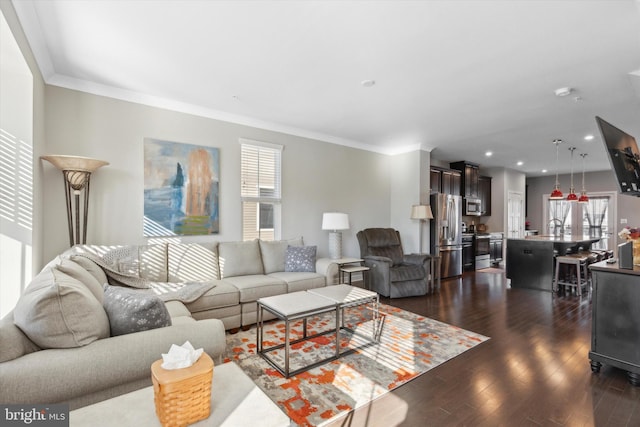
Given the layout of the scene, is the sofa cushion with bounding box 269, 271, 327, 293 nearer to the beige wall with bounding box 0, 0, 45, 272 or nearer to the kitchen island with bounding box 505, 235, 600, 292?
the beige wall with bounding box 0, 0, 45, 272

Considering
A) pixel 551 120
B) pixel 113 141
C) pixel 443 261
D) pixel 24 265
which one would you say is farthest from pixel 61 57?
pixel 443 261

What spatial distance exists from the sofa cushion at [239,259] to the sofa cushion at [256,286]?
134 mm

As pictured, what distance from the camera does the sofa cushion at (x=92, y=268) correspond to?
2365 millimetres

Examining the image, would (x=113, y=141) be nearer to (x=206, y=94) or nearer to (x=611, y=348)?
(x=206, y=94)

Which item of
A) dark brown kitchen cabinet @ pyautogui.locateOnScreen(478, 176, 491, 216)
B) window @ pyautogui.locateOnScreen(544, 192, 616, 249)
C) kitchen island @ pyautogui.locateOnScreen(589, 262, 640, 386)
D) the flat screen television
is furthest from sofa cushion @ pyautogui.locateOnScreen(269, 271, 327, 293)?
window @ pyautogui.locateOnScreen(544, 192, 616, 249)

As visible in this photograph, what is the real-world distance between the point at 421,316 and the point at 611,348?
1785 mm

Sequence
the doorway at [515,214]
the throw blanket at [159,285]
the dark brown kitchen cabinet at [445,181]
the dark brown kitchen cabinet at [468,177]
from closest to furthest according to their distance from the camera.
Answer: the throw blanket at [159,285] → the dark brown kitchen cabinet at [445,181] → the dark brown kitchen cabinet at [468,177] → the doorway at [515,214]

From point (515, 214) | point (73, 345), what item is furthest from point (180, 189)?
point (515, 214)

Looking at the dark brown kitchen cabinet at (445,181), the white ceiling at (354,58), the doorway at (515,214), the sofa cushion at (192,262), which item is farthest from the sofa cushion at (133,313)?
the doorway at (515,214)

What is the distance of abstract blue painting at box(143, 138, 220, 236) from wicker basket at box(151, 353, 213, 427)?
300cm

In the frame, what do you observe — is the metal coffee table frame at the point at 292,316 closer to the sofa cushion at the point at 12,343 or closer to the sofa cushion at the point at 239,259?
the sofa cushion at the point at 239,259

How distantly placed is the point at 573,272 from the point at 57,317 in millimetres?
7180

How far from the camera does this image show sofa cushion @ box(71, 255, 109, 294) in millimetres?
2365

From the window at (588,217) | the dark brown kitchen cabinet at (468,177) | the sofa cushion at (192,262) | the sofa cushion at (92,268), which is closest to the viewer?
the sofa cushion at (92,268)
